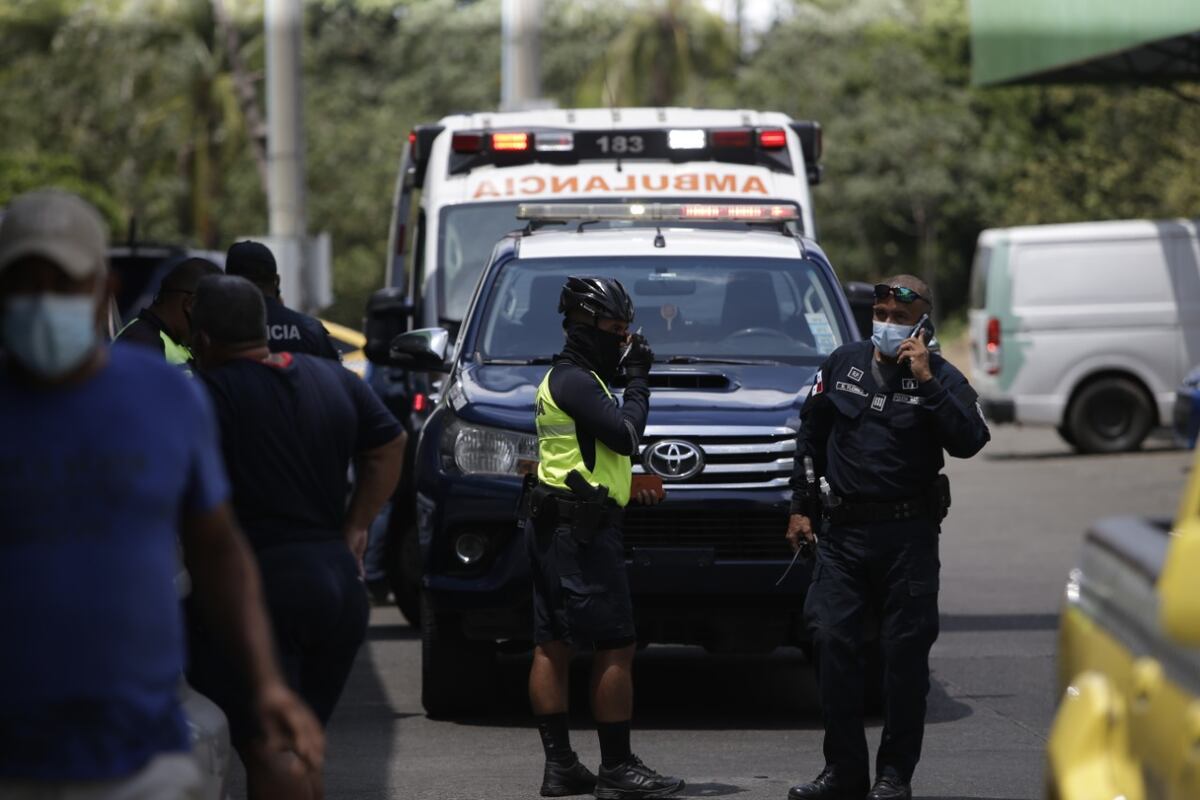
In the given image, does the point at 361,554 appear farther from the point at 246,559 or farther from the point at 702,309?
the point at 702,309

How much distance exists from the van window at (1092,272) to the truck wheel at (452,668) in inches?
620

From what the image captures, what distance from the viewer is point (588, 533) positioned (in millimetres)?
7723

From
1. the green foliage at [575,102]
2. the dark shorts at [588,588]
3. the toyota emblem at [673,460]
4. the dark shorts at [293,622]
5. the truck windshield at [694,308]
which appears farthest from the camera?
the green foliage at [575,102]

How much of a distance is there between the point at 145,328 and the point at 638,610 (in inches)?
89.7

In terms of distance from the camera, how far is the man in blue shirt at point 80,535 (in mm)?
3691

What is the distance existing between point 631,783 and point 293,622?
2378mm

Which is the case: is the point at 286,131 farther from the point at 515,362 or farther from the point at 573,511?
the point at 573,511

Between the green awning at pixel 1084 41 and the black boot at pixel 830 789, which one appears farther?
the green awning at pixel 1084 41

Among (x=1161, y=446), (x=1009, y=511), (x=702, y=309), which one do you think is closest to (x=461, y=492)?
(x=702, y=309)

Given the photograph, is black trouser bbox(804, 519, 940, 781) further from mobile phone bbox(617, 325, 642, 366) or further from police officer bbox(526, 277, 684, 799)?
mobile phone bbox(617, 325, 642, 366)

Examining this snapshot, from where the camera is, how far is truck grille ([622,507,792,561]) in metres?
8.95

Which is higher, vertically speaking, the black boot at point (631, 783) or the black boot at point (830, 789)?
the black boot at point (830, 789)

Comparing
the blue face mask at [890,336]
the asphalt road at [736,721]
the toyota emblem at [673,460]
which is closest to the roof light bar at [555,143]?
the asphalt road at [736,721]

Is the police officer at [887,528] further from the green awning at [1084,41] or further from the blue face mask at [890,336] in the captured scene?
the green awning at [1084,41]
